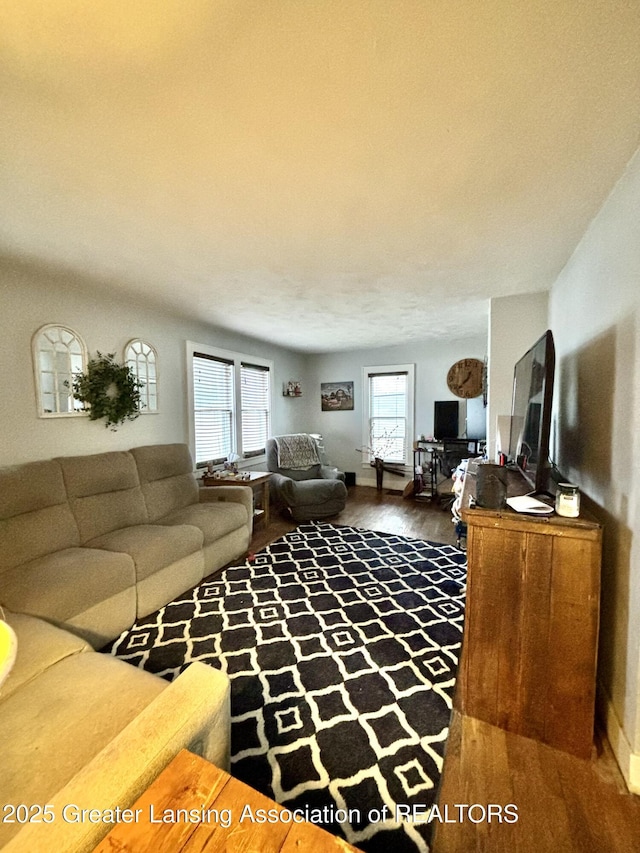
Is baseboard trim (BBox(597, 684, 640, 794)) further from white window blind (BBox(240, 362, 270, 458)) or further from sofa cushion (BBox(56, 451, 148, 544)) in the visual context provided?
white window blind (BBox(240, 362, 270, 458))

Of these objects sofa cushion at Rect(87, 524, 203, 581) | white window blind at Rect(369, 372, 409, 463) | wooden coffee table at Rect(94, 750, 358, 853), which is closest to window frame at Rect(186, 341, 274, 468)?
sofa cushion at Rect(87, 524, 203, 581)

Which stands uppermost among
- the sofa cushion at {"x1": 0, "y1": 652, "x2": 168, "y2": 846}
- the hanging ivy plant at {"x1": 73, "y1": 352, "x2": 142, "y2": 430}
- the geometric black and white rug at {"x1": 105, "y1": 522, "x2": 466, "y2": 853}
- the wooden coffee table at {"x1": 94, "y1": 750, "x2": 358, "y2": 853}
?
the hanging ivy plant at {"x1": 73, "y1": 352, "x2": 142, "y2": 430}

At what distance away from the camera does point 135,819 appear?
719 millimetres

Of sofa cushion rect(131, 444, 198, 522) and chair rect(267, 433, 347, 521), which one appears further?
chair rect(267, 433, 347, 521)

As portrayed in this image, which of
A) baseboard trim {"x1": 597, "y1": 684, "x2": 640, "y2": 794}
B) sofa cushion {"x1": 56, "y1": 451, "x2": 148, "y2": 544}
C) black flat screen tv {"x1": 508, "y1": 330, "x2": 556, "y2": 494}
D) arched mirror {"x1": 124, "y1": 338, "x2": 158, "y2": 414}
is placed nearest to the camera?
baseboard trim {"x1": 597, "y1": 684, "x2": 640, "y2": 794}

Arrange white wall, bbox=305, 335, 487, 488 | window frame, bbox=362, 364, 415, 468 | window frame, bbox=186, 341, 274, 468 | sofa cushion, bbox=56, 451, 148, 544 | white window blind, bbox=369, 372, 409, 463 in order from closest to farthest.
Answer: sofa cushion, bbox=56, 451, 148, 544, window frame, bbox=186, 341, 274, 468, white wall, bbox=305, 335, 487, 488, window frame, bbox=362, 364, 415, 468, white window blind, bbox=369, 372, 409, 463

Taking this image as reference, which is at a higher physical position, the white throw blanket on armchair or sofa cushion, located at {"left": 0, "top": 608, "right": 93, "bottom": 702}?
the white throw blanket on armchair

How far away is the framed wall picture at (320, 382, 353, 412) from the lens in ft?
19.8

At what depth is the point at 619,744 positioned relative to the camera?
129 cm

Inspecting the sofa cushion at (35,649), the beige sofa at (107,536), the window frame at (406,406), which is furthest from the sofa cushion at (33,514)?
the window frame at (406,406)

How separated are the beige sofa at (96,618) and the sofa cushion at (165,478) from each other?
11 millimetres

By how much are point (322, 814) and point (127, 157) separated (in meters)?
2.57

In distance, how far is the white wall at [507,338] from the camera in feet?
9.84

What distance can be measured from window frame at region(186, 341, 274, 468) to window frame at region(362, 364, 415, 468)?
1698 mm
